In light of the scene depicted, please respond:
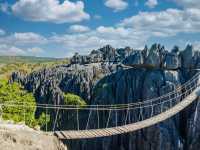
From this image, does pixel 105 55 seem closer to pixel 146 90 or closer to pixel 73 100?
pixel 73 100

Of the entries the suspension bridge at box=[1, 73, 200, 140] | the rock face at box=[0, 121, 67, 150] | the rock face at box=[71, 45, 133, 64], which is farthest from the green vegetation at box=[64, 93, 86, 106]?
the rock face at box=[0, 121, 67, 150]

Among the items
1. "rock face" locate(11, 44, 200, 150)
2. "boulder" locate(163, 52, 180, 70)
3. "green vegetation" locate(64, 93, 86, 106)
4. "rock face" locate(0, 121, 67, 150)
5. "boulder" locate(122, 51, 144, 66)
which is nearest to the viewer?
"rock face" locate(0, 121, 67, 150)

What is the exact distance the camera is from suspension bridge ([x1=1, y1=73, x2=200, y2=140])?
33.4 m

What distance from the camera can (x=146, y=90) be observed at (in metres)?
54.6

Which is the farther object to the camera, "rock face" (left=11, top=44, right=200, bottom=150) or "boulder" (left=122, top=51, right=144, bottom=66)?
"boulder" (left=122, top=51, right=144, bottom=66)

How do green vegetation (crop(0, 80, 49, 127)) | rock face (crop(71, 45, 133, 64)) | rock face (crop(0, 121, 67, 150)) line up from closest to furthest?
rock face (crop(0, 121, 67, 150)) < green vegetation (crop(0, 80, 49, 127)) < rock face (crop(71, 45, 133, 64))

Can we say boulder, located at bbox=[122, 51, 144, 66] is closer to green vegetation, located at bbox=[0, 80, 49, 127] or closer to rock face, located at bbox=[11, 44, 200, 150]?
rock face, located at bbox=[11, 44, 200, 150]

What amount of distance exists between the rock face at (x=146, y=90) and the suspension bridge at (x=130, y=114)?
151 centimetres

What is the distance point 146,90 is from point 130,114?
391 centimetres

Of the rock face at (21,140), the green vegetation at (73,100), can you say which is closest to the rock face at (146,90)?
the green vegetation at (73,100)

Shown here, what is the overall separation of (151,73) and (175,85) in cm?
415

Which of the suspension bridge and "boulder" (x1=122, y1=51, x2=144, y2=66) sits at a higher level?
"boulder" (x1=122, y1=51, x2=144, y2=66)

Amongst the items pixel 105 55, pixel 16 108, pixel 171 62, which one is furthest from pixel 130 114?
pixel 105 55

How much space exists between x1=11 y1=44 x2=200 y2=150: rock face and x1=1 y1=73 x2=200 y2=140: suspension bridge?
1515mm
